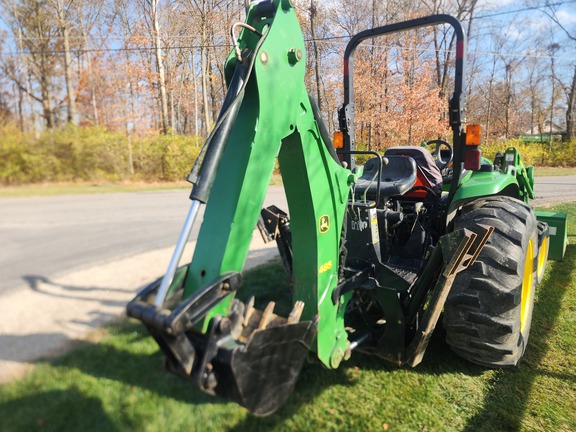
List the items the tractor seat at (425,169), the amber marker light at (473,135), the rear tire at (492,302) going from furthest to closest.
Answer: the tractor seat at (425,169), the amber marker light at (473,135), the rear tire at (492,302)

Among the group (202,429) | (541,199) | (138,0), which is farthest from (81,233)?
(541,199)

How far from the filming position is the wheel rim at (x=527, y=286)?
2.79m

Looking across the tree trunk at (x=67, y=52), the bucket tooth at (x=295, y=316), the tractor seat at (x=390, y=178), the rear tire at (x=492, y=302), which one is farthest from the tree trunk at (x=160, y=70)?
the bucket tooth at (x=295, y=316)

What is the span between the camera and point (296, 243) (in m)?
1.94

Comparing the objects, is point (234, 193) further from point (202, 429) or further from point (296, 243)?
point (202, 429)

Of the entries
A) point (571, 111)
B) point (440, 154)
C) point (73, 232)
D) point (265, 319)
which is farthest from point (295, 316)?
point (571, 111)

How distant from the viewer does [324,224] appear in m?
1.92

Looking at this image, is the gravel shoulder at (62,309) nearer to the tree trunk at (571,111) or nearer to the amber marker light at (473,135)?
the amber marker light at (473,135)

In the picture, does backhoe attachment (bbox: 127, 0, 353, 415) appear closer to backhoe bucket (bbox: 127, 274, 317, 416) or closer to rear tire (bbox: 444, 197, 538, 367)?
backhoe bucket (bbox: 127, 274, 317, 416)

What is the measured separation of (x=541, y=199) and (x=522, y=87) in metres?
31.3

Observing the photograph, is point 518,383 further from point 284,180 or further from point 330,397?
point 284,180

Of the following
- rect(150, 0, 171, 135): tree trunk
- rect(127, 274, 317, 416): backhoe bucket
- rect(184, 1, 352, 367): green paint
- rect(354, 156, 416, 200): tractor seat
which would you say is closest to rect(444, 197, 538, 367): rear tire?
rect(354, 156, 416, 200): tractor seat

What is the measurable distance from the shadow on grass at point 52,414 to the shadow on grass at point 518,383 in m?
2.05

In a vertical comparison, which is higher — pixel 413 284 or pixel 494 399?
pixel 413 284
